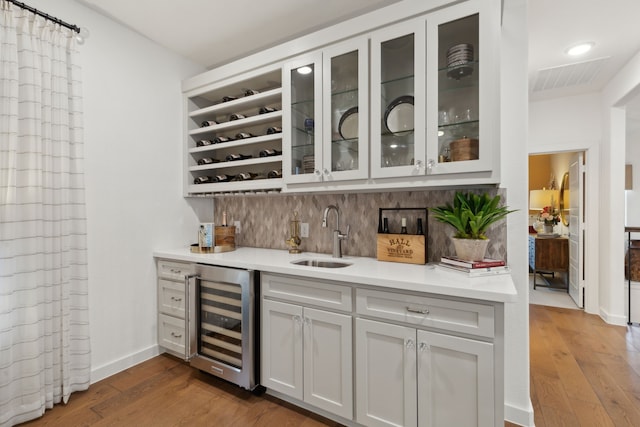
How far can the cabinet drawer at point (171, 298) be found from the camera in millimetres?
2506

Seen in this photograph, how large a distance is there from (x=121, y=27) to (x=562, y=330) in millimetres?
4938

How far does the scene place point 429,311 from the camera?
58.9 inches

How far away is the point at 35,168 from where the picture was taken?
6.06ft

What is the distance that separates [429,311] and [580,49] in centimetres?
296

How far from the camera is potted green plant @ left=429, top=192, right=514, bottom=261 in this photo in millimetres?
1713

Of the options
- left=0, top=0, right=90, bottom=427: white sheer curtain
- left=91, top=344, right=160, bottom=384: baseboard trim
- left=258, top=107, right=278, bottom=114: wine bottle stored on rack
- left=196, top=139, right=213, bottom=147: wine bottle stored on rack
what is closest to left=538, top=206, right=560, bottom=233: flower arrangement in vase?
left=258, top=107, right=278, bottom=114: wine bottle stored on rack

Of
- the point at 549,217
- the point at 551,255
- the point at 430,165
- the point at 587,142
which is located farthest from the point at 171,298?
the point at 549,217

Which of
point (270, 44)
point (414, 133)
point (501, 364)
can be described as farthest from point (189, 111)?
point (501, 364)

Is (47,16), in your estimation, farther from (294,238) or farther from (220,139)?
→ (294,238)

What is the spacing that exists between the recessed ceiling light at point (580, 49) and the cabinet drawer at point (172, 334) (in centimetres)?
411

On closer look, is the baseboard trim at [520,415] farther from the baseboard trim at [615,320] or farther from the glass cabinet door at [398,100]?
the baseboard trim at [615,320]

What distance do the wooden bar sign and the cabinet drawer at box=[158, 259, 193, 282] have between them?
56.9 inches

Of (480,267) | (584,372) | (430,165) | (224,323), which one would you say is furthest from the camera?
(584,372)

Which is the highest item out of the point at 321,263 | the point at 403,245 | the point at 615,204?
the point at 615,204
